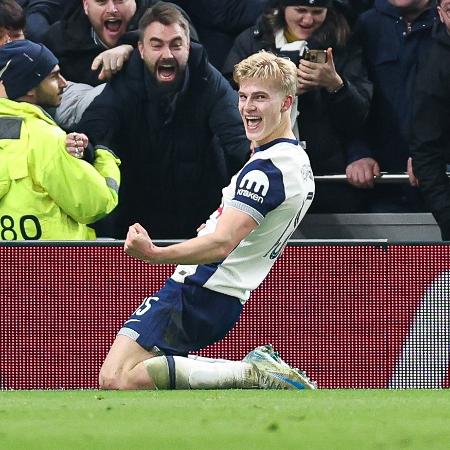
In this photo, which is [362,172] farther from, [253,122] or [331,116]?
[253,122]

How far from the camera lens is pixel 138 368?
22.2ft

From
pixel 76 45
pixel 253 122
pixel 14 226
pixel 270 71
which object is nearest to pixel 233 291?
pixel 253 122

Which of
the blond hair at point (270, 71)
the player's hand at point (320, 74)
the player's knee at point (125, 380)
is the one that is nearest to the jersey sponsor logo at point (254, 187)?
the blond hair at point (270, 71)

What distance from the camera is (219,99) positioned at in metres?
9.06

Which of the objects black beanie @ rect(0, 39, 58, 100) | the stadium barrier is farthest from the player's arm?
black beanie @ rect(0, 39, 58, 100)

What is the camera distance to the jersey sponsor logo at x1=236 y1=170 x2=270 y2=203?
6.53 meters

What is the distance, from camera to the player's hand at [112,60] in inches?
357

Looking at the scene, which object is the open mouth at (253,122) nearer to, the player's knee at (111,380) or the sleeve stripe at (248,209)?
the sleeve stripe at (248,209)

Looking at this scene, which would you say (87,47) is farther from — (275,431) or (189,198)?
(275,431)

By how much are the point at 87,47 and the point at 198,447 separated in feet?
17.3

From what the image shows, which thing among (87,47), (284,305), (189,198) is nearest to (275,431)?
(284,305)

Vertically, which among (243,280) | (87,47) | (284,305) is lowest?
(284,305)

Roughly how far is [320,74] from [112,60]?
1.41 meters

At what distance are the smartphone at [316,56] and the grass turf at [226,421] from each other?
3139 millimetres
